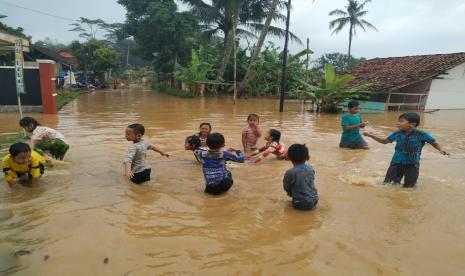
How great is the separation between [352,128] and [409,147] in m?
2.88

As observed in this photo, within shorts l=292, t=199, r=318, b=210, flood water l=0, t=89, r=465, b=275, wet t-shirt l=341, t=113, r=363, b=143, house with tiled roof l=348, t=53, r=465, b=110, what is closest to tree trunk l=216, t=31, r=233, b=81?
house with tiled roof l=348, t=53, r=465, b=110

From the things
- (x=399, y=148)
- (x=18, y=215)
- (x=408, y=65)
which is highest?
(x=408, y=65)

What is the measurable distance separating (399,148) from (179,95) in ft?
73.4

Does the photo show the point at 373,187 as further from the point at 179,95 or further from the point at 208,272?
the point at 179,95

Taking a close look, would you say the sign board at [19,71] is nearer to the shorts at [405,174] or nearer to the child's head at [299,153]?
the child's head at [299,153]

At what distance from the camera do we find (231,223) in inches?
161

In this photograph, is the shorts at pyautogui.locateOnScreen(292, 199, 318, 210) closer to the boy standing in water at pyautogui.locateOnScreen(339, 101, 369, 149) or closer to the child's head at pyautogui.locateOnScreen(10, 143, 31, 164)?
the child's head at pyautogui.locateOnScreen(10, 143, 31, 164)

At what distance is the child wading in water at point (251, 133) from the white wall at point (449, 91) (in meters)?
17.9

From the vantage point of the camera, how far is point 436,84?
22.0 m

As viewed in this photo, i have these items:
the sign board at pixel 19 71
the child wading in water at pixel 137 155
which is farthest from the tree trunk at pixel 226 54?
the child wading in water at pixel 137 155

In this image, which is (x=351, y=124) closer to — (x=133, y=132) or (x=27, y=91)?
(x=133, y=132)

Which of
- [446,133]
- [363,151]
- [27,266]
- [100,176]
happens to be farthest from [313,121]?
[27,266]

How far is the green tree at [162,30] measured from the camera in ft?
92.8

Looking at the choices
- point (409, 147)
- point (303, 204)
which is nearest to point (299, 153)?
point (303, 204)
